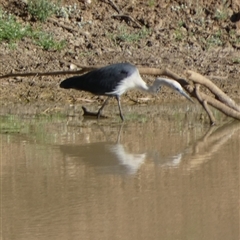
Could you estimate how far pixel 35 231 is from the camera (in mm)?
6105

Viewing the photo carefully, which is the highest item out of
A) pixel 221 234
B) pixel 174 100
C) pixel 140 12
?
pixel 140 12

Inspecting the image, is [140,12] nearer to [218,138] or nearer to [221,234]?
[218,138]

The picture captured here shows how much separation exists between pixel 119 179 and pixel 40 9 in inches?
273

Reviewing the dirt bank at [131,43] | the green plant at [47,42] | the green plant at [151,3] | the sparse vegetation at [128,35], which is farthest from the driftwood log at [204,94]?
the green plant at [151,3]

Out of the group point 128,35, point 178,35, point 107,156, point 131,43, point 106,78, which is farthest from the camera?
point 178,35

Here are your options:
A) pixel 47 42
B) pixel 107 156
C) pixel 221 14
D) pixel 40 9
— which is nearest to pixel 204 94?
pixel 107 156

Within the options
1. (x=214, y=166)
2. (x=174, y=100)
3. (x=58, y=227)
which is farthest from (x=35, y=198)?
(x=174, y=100)

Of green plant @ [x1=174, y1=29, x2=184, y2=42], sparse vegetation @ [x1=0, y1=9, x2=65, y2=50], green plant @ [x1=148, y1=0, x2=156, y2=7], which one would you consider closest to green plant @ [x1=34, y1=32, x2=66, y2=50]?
sparse vegetation @ [x1=0, y1=9, x2=65, y2=50]

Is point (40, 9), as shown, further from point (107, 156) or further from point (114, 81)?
point (107, 156)

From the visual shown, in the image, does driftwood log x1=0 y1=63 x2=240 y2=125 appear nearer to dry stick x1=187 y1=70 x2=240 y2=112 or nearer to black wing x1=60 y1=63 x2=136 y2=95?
dry stick x1=187 y1=70 x2=240 y2=112

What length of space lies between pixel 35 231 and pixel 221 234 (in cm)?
127

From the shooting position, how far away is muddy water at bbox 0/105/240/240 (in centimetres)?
622

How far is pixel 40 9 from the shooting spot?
14133 mm

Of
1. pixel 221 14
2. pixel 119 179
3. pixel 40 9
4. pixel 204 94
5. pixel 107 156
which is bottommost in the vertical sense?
pixel 119 179
